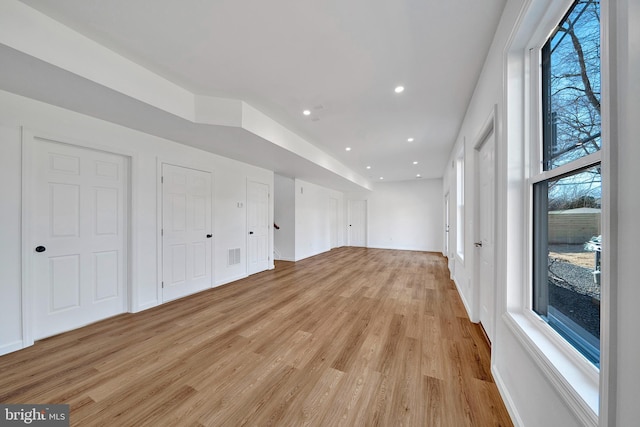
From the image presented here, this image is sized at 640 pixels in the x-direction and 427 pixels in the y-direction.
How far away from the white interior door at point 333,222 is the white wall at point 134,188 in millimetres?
3710

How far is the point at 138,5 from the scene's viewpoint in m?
1.57

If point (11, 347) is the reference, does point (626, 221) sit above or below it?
above

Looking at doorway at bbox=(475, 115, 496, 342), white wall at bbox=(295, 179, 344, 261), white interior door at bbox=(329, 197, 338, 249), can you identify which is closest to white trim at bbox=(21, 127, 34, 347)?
doorway at bbox=(475, 115, 496, 342)

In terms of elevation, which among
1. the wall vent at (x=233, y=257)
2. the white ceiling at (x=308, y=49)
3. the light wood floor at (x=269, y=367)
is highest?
the white ceiling at (x=308, y=49)

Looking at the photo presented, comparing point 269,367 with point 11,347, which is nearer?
point 269,367

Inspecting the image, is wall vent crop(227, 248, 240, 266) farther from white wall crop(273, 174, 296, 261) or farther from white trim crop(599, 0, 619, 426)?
white trim crop(599, 0, 619, 426)

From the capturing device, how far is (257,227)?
17.0ft

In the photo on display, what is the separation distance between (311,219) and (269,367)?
17.9 feet


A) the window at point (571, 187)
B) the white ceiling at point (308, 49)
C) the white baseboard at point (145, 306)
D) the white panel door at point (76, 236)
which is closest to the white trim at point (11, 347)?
the white panel door at point (76, 236)

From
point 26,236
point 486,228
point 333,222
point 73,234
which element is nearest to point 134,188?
point 73,234

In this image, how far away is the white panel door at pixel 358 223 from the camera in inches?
373

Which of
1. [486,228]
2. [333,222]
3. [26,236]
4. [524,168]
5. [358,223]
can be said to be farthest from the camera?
[358,223]

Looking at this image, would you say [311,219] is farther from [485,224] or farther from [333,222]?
[485,224]

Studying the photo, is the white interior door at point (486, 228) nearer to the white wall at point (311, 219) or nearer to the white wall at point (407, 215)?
the white wall at point (311, 219)
